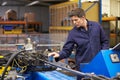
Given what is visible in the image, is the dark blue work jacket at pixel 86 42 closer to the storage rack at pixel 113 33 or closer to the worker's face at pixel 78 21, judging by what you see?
the worker's face at pixel 78 21

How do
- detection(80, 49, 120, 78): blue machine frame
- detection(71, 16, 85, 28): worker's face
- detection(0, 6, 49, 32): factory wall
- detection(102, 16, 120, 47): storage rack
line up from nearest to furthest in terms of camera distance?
1. detection(80, 49, 120, 78): blue machine frame
2. detection(71, 16, 85, 28): worker's face
3. detection(102, 16, 120, 47): storage rack
4. detection(0, 6, 49, 32): factory wall

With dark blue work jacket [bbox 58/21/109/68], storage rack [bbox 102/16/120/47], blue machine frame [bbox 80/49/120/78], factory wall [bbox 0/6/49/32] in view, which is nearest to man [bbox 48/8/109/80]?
dark blue work jacket [bbox 58/21/109/68]

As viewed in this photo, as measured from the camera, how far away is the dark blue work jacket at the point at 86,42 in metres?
3.03

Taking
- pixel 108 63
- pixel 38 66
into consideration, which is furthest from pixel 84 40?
pixel 108 63

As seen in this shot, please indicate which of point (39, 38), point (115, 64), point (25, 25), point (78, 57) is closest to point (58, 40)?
point (39, 38)

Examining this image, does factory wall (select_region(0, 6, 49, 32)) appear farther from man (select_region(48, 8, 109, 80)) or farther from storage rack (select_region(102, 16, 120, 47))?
man (select_region(48, 8, 109, 80))

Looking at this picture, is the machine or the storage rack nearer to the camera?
the machine

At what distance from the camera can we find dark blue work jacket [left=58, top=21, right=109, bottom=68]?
303 centimetres

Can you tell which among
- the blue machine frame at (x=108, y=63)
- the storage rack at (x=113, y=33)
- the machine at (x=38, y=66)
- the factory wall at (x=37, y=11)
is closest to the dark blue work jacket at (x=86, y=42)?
the machine at (x=38, y=66)

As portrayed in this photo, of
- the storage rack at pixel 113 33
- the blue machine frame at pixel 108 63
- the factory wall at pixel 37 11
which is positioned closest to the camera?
the blue machine frame at pixel 108 63

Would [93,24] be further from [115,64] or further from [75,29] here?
[115,64]

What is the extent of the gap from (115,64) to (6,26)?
664 cm

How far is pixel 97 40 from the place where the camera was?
3.07 meters

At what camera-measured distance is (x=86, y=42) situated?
3021mm
